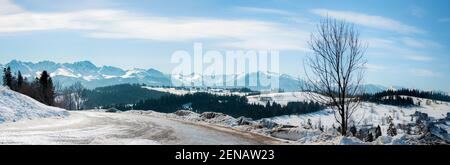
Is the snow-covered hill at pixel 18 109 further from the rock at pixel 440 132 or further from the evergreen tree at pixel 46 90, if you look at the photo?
the evergreen tree at pixel 46 90

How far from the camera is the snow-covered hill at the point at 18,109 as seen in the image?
88.4 feet

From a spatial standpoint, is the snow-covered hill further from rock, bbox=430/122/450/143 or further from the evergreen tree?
the evergreen tree

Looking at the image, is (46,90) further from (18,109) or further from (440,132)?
(440,132)

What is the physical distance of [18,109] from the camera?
97.4 ft

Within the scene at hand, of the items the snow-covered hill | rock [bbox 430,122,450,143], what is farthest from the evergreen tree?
rock [bbox 430,122,450,143]

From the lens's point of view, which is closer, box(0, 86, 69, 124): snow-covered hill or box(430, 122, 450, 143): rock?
box(0, 86, 69, 124): snow-covered hill

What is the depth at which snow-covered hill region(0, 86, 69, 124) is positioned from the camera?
26942 mm

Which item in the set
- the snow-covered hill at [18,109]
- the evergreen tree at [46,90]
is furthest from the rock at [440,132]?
the evergreen tree at [46,90]

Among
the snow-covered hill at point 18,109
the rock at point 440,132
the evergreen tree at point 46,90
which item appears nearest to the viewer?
the snow-covered hill at point 18,109
